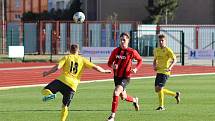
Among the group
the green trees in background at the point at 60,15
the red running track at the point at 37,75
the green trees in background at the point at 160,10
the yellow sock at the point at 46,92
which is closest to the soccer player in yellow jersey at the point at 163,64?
the yellow sock at the point at 46,92

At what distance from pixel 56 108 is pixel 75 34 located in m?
39.1

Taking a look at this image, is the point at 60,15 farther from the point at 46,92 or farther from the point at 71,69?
the point at 46,92

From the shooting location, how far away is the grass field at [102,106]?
14562 millimetres

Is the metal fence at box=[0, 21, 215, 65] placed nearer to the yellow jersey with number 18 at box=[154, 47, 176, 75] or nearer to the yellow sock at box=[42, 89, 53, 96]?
the yellow jersey with number 18 at box=[154, 47, 176, 75]

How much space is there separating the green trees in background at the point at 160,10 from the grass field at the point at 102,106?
55.8 meters

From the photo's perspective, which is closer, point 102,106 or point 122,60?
point 122,60

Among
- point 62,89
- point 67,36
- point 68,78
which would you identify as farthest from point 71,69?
point 67,36

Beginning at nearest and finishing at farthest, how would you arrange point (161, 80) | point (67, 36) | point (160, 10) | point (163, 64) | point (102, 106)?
point (161, 80) → point (163, 64) → point (102, 106) → point (67, 36) → point (160, 10)

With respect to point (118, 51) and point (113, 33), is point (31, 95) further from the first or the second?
point (113, 33)

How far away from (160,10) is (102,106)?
210ft

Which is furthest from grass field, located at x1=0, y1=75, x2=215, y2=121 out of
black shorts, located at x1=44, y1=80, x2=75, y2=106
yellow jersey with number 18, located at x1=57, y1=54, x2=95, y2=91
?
yellow jersey with number 18, located at x1=57, y1=54, x2=95, y2=91

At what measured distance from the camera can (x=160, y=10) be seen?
8031 cm

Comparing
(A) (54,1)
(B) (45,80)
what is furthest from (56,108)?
(A) (54,1)

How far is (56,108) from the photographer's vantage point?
662 inches
